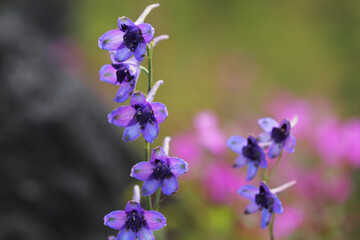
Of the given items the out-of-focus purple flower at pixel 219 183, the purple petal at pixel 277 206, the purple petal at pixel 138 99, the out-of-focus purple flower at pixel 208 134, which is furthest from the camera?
the out-of-focus purple flower at pixel 219 183

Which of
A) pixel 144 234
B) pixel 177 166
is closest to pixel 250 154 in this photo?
pixel 177 166

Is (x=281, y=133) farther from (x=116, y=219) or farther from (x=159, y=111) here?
(x=116, y=219)

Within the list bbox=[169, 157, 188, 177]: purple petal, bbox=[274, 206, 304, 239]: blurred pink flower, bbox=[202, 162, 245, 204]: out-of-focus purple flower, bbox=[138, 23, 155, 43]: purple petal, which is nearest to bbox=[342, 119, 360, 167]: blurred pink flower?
bbox=[274, 206, 304, 239]: blurred pink flower

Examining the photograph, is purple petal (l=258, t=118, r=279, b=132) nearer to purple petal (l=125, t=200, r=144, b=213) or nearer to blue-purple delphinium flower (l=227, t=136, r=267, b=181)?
blue-purple delphinium flower (l=227, t=136, r=267, b=181)

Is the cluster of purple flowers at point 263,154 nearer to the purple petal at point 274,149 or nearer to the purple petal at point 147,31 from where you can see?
the purple petal at point 274,149

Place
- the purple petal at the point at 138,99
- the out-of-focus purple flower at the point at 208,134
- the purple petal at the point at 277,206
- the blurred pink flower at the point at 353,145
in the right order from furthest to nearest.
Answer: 1. the blurred pink flower at the point at 353,145
2. the out-of-focus purple flower at the point at 208,134
3. the purple petal at the point at 277,206
4. the purple petal at the point at 138,99

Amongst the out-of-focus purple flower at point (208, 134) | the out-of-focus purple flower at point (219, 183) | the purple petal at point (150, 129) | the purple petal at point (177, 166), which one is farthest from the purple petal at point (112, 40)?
the out-of-focus purple flower at point (219, 183)
